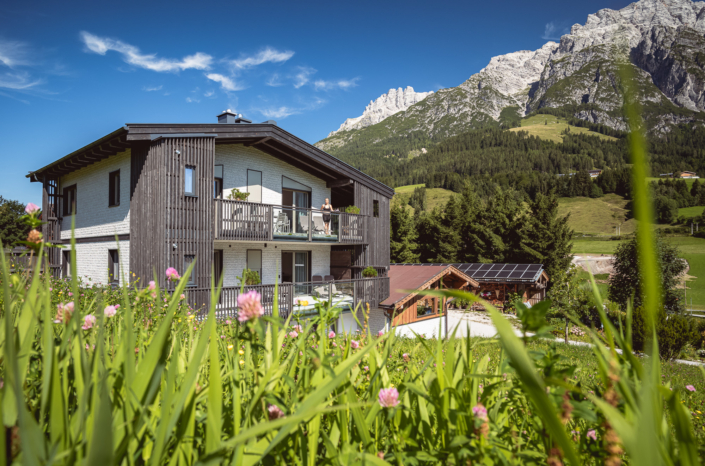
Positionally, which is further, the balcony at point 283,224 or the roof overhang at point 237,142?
the balcony at point 283,224

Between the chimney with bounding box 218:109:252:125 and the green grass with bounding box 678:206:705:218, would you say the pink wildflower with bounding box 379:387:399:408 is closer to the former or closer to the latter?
the chimney with bounding box 218:109:252:125

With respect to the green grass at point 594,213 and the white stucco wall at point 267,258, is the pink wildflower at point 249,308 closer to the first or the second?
the white stucco wall at point 267,258

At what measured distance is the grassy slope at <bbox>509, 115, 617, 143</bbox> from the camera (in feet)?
406

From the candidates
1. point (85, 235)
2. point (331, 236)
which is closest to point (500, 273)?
point (331, 236)

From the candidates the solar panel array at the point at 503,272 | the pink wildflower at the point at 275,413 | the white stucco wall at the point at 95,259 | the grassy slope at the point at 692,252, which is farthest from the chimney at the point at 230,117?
the grassy slope at the point at 692,252

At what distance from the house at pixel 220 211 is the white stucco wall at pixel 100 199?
45mm

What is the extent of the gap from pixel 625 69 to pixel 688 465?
706 mm

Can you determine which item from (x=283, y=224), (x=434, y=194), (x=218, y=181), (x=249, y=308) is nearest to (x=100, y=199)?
(x=218, y=181)

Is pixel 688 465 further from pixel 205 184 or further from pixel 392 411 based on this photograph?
pixel 205 184

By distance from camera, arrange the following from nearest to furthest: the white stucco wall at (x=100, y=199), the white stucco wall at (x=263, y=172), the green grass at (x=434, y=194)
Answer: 1. the white stucco wall at (x=100, y=199)
2. the white stucco wall at (x=263, y=172)
3. the green grass at (x=434, y=194)

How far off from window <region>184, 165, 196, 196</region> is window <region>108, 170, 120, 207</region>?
3371mm

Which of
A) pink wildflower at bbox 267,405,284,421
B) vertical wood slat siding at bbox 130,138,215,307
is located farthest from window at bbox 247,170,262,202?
pink wildflower at bbox 267,405,284,421

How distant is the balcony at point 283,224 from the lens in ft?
42.3

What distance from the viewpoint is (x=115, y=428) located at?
827 mm
